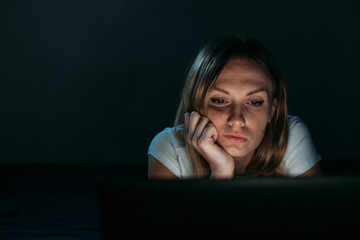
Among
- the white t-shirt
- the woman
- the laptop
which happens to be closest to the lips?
the woman

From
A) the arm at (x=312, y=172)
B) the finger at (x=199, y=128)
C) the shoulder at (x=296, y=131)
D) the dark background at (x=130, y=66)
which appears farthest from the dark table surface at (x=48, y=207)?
the dark background at (x=130, y=66)

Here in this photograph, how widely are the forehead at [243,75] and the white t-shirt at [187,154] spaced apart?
273 mm

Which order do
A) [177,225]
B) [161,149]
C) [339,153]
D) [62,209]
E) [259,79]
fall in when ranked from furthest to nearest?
[339,153]
[62,209]
[161,149]
[259,79]
[177,225]

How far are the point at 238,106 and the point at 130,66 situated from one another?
8.40 ft

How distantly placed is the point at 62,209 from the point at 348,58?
9.99ft

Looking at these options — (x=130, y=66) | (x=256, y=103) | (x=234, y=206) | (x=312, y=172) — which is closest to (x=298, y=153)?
(x=312, y=172)

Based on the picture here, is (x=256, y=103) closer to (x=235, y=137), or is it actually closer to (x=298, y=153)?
(x=235, y=137)

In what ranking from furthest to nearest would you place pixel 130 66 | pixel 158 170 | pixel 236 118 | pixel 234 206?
pixel 130 66 < pixel 158 170 < pixel 236 118 < pixel 234 206

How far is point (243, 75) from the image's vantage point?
1.16m

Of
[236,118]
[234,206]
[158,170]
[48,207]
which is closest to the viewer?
[234,206]

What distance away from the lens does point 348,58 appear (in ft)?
11.7

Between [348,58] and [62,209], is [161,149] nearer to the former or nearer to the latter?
[62,209]

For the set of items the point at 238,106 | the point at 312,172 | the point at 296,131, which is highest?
the point at 238,106

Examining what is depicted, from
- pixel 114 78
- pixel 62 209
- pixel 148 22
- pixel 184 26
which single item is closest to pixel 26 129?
pixel 114 78
